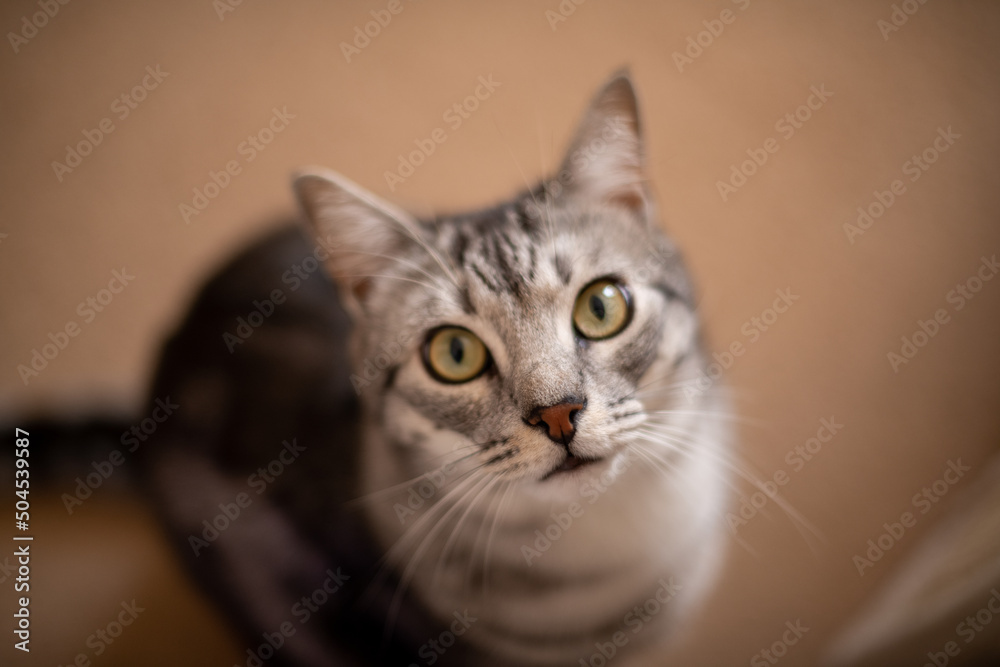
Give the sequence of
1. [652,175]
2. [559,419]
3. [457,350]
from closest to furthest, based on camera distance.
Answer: [559,419] < [457,350] < [652,175]

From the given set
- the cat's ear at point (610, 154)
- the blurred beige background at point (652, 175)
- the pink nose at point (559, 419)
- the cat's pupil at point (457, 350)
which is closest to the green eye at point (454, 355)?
the cat's pupil at point (457, 350)

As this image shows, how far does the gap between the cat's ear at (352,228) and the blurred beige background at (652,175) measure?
18.4 inches

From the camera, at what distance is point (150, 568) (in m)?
1.32

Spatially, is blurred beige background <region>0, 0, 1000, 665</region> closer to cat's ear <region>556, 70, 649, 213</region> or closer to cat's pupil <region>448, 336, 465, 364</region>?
cat's ear <region>556, 70, 649, 213</region>

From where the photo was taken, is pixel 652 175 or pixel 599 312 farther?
pixel 652 175

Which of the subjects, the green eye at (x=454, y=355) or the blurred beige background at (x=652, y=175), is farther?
the blurred beige background at (x=652, y=175)

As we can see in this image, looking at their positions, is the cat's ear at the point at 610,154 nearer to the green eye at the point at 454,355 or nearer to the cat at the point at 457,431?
the cat at the point at 457,431

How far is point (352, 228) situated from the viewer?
0.91 metres

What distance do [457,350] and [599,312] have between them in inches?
8.1

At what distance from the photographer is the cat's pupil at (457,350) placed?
865 millimetres

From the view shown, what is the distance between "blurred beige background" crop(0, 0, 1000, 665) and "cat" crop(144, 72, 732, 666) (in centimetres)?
24

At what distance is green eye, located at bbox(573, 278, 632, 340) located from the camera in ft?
2.77

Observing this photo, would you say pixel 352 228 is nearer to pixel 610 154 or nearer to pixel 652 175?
pixel 610 154

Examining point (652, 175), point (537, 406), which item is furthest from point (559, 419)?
point (652, 175)
